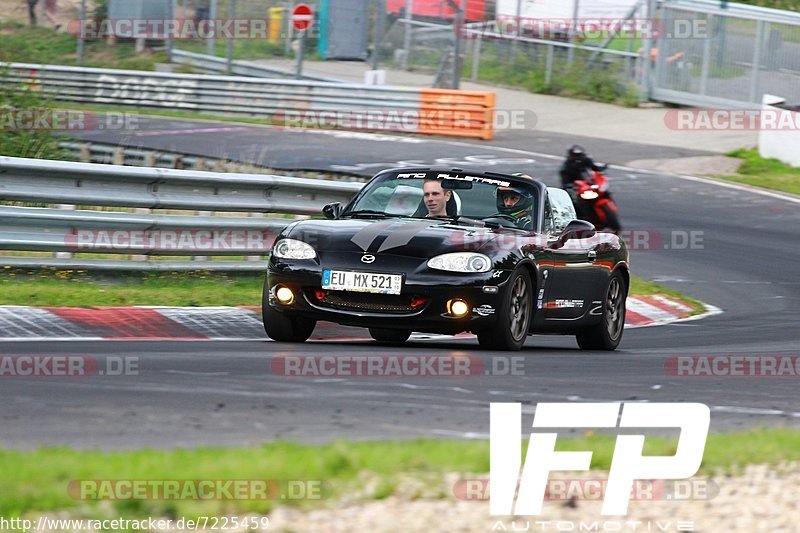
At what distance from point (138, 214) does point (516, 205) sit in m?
3.19

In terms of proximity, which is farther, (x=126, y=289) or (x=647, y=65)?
(x=647, y=65)

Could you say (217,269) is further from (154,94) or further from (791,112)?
(154,94)

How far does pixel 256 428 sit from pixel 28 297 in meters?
4.80

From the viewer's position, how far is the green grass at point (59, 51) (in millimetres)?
37625

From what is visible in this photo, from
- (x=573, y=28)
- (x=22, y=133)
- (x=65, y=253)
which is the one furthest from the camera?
(x=573, y=28)

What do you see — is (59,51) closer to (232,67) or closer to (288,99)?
(232,67)

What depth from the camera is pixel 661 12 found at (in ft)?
109

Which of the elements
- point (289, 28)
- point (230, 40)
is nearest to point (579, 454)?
point (289, 28)

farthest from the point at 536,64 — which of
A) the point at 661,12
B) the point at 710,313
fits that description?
the point at 710,313

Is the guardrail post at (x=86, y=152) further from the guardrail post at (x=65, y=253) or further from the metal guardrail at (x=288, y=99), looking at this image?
the guardrail post at (x=65, y=253)

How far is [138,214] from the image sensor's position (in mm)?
11516

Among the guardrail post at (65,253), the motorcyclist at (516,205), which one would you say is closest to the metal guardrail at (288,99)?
the guardrail post at (65,253)

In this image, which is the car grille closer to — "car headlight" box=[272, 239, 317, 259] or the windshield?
"car headlight" box=[272, 239, 317, 259]

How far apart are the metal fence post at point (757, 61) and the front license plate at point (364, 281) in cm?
2347
